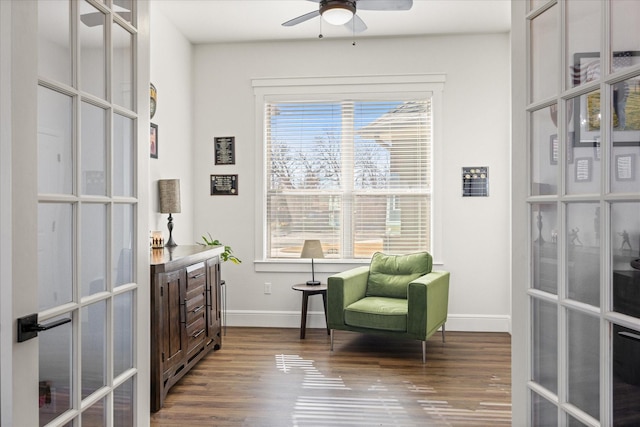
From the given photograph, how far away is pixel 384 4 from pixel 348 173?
6.75 feet

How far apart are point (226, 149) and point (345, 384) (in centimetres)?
275

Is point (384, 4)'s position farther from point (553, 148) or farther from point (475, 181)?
point (475, 181)

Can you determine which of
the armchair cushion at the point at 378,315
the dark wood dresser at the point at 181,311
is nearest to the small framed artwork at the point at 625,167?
the dark wood dresser at the point at 181,311

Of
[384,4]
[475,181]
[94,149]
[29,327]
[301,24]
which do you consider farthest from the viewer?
[475,181]

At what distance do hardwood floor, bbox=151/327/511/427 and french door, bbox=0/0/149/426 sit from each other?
3.83 ft

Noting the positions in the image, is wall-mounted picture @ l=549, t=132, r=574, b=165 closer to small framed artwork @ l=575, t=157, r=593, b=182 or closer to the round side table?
small framed artwork @ l=575, t=157, r=593, b=182

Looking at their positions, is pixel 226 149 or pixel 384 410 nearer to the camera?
pixel 384 410

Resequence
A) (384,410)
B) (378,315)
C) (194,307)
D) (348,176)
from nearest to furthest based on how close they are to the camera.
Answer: (384,410) < (194,307) < (378,315) < (348,176)

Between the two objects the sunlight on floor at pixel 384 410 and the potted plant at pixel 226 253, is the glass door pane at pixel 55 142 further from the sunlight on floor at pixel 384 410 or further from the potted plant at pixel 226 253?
the potted plant at pixel 226 253

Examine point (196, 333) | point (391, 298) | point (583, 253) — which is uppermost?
point (583, 253)

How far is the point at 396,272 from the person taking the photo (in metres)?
4.46

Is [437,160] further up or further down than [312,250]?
further up

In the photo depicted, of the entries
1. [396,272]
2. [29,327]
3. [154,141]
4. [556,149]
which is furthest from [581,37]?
[154,141]

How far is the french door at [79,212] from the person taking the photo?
4.03 ft
